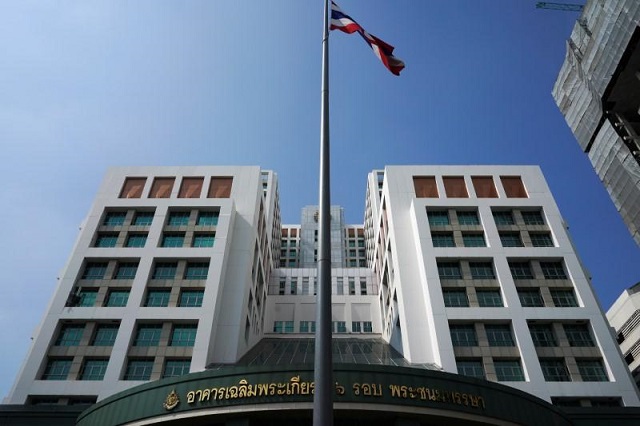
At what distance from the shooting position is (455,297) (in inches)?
1655

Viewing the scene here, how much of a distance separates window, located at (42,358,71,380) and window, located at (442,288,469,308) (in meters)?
34.0

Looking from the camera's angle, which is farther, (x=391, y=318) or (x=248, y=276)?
(x=391, y=318)

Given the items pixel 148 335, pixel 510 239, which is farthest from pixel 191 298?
pixel 510 239

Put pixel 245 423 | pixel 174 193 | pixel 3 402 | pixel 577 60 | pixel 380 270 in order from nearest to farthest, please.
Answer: pixel 245 423 → pixel 3 402 → pixel 577 60 → pixel 174 193 → pixel 380 270

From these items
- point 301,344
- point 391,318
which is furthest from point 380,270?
point 301,344

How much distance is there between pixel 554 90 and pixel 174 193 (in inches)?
1832

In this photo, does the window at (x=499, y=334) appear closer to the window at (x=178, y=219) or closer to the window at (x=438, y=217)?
the window at (x=438, y=217)

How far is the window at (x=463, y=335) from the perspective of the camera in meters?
39.1

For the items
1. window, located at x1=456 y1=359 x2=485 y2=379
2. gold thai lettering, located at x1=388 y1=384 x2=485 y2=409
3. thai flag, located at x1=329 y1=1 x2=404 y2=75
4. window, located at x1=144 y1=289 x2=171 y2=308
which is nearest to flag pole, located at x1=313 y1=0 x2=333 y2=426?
thai flag, located at x1=329 y1=1 x2=404 y2=75

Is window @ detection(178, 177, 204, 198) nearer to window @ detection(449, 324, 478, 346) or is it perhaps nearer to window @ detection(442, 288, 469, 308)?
window @ detection(442, 288, 469, 308)

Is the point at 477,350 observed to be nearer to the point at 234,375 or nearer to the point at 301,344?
the point at 301,344

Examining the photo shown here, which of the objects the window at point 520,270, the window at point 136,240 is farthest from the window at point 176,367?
the window at point 520,270

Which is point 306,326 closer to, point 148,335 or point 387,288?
point 387,288

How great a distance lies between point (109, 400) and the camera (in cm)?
2519
